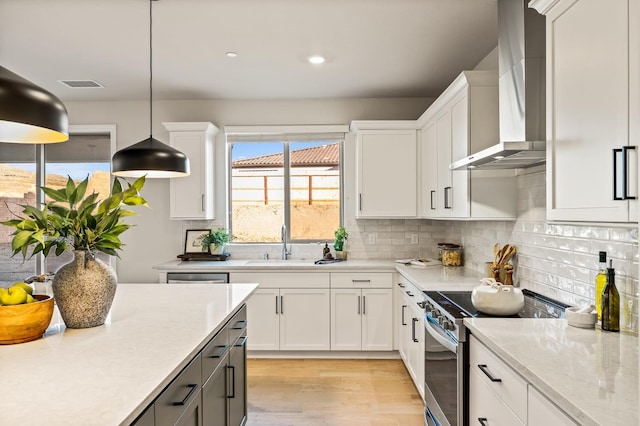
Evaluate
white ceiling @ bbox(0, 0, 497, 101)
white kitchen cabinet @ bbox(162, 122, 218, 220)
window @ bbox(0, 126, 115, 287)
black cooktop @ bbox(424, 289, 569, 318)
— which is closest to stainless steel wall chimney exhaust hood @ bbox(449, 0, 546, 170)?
white ceiling @ bbox(0, 0, 497, 101)

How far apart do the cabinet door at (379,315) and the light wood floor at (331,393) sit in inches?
6.9

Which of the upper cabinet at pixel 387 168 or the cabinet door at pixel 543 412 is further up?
the upper cabinet at pixel 387 168

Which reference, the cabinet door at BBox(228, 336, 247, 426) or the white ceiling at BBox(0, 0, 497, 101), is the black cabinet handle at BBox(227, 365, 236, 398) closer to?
the cabinet door at BBox(228, 336, 247, 426)

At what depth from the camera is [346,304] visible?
4.09m

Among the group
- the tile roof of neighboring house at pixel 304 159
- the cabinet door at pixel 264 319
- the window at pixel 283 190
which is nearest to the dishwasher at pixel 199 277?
the cabinet door at pixel 264 319

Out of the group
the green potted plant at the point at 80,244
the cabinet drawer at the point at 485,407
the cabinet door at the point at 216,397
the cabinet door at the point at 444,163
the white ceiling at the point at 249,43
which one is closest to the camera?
the cabinet drawer at the point at 485,407

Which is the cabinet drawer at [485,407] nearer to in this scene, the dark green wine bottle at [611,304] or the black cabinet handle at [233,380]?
the dark green wine bottle at [611,304]

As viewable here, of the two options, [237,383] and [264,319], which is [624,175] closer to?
[237,383]

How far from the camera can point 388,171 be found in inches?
169

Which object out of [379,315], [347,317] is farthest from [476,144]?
[347,317]

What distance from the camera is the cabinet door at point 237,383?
7.53ft

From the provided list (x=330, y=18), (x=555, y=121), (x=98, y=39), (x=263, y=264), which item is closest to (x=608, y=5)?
(x=555, y=121)

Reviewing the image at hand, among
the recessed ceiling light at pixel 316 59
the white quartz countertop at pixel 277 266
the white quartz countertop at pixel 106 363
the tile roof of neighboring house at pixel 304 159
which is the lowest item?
the white quartz countertop at pixel 277 266

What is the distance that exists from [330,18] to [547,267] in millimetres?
2046
